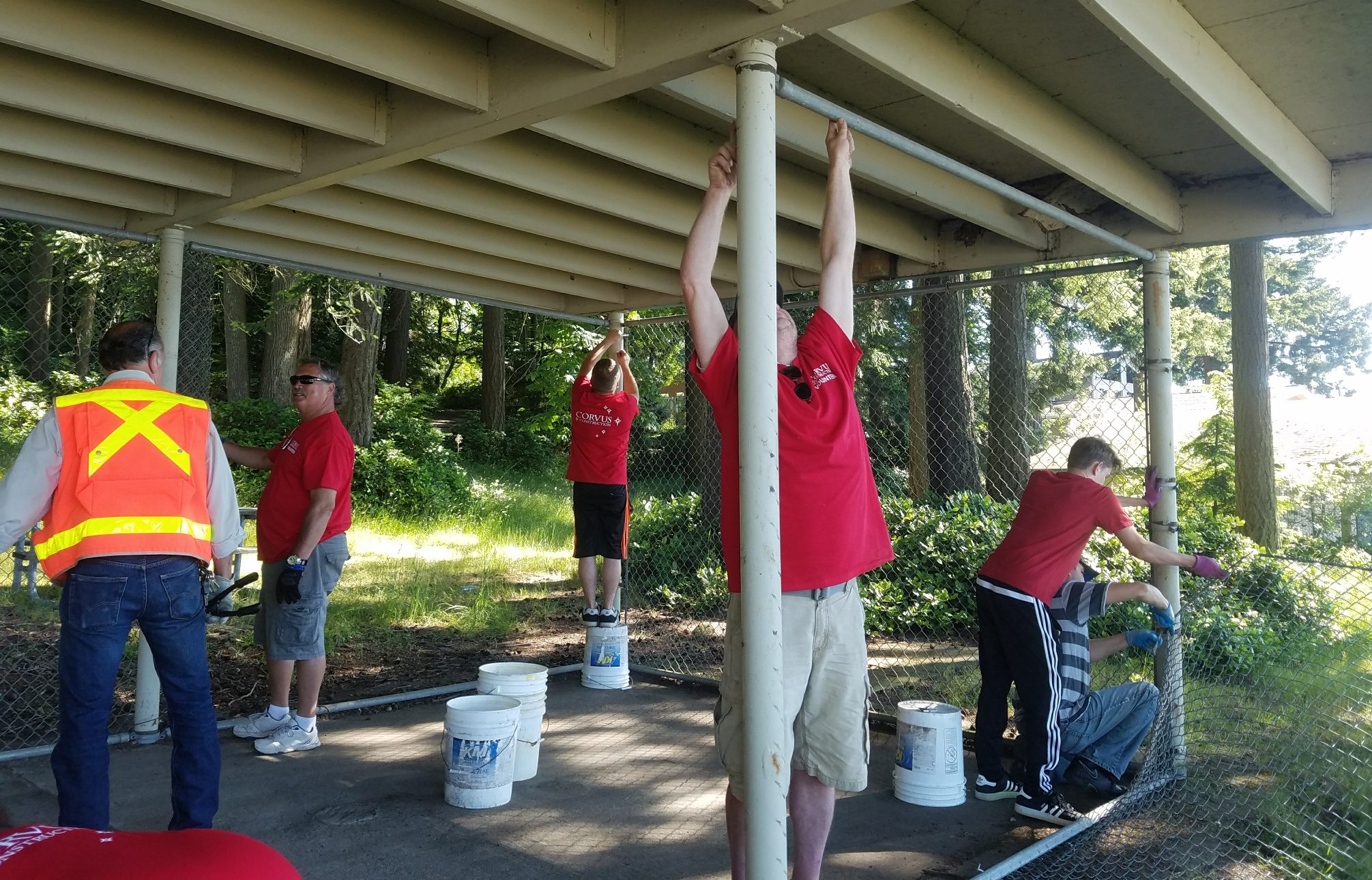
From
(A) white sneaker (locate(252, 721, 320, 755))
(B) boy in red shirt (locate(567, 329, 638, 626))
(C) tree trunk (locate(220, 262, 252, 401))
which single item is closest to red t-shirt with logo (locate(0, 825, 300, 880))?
(A) white sneaker (locate(252, 721, 320, 755))

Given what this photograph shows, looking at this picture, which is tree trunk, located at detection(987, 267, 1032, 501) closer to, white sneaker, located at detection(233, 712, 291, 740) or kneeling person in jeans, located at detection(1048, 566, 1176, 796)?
kneeling person in jeans, located at detection(1048, 566, 1176, 796)

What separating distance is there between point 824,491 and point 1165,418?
9.20ft

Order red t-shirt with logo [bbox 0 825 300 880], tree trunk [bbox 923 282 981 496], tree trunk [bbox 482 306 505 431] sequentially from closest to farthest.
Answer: red t-shirt with logo [bbox 0 825 300 880], tree trunk [bbox 923 282 981 496], tree trunk [bbox 482 306 505 431]

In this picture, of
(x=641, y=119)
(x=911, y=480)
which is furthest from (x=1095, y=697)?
(x=911, y=480)

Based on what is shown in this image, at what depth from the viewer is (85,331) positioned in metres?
18.8

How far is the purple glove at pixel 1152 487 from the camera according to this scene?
15.2ft

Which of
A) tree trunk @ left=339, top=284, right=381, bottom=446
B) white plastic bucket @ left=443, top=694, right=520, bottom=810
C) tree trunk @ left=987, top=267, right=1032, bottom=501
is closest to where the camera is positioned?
white plastic bucket @ left=443, top=694, right=520, bottom=810

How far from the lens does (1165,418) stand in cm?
482

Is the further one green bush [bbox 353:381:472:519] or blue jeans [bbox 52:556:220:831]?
green bush [bbox 353:381:472:519]

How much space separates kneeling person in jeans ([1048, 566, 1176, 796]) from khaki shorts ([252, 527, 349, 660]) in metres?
3.49

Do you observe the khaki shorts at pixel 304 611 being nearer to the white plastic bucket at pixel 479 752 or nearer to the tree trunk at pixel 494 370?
the white plastic bucket at pixel 479 752

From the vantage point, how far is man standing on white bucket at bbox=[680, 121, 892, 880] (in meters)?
2.83

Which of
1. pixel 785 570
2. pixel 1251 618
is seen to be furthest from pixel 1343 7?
pixel 1251 618

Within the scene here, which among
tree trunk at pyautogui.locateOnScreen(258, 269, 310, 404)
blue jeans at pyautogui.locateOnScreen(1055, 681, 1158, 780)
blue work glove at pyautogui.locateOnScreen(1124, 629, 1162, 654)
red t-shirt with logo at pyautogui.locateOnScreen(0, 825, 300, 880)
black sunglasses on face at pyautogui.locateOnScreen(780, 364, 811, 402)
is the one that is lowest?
blue jeans at pyautogui.locateOnScreen(1055, 681, 1158, 780)
